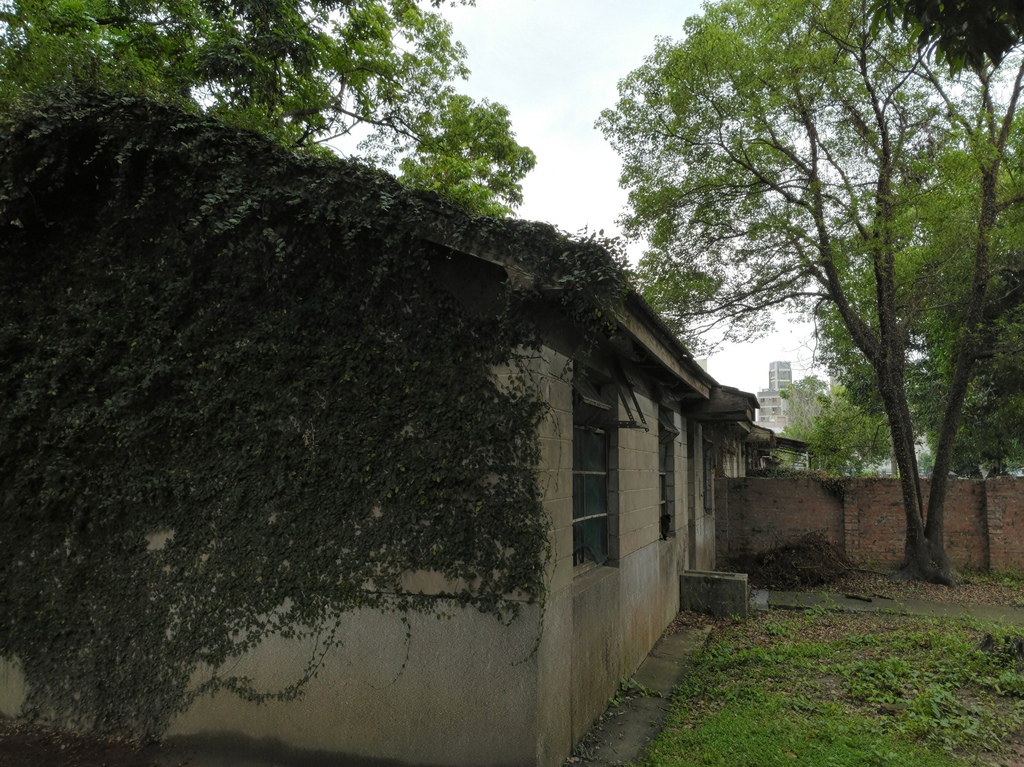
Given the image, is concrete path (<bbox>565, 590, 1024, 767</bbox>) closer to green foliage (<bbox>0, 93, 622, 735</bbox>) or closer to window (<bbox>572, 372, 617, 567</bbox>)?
window (<bbox>572, 372, 617, 567</bbox>)

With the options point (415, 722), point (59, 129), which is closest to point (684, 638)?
point (415, 722)

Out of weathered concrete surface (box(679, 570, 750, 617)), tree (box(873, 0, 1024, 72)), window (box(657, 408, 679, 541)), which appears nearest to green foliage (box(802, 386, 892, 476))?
weathered concrete surface (box(679, 570, 750, 617))

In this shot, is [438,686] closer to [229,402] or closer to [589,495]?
[589,495]

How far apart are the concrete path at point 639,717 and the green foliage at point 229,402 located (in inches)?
55.0

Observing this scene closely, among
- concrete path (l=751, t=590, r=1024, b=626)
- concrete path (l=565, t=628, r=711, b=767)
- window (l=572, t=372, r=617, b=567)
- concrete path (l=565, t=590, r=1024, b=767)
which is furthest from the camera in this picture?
concrete path (l=751, t=590, r=1024, b=626)

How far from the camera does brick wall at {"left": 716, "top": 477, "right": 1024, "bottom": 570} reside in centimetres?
1290

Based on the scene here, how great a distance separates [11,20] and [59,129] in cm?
550

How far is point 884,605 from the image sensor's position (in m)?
10.4

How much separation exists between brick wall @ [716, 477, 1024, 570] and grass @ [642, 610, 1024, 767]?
5.15 m

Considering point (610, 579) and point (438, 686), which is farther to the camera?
point (610, 579)

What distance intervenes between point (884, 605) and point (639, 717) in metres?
6.91

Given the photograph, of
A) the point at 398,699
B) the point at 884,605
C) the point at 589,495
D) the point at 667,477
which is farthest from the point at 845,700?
the point at 884,605

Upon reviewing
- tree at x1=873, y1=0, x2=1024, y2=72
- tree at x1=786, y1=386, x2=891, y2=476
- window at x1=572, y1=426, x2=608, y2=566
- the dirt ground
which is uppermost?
tree at x1=873, y1=0, x2=1024, y2=72

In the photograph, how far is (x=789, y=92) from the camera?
1181 cm
